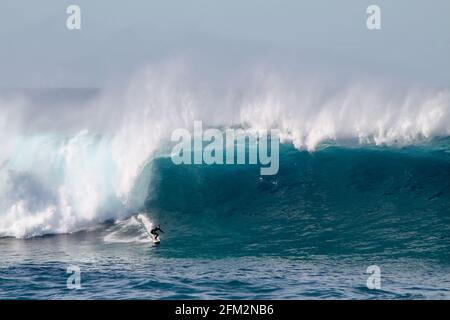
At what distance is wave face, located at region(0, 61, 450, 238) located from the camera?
18156mm

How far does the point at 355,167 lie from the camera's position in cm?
1973

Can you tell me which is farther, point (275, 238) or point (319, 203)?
point (319, 203)

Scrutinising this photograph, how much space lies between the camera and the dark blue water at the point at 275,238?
461 inches

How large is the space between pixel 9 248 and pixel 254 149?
9.45m

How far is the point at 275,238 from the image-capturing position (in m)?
15.6

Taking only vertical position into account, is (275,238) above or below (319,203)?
below

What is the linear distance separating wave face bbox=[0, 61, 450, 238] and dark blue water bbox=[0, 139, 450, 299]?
7cm

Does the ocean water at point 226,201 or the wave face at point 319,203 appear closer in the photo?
the ocean water at point 226,201

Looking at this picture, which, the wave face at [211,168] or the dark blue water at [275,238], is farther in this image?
the wave face at [211,168]

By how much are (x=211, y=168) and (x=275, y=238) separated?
5718mm

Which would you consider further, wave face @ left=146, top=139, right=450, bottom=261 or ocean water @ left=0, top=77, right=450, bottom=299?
wave face @ left=146, top=139, right=450, bottom=261

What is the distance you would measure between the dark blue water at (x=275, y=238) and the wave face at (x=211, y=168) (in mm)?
71

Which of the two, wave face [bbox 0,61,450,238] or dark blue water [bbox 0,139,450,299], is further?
wave face [bbox 0,61,450,238]
